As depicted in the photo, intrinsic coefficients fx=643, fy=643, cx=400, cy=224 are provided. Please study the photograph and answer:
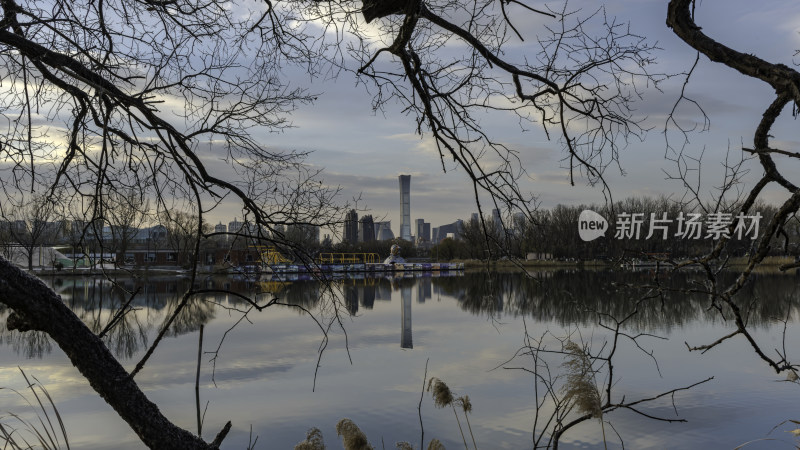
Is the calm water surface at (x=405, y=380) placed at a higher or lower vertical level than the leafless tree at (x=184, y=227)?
lower

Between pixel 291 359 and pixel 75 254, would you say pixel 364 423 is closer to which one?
pixel 291 359

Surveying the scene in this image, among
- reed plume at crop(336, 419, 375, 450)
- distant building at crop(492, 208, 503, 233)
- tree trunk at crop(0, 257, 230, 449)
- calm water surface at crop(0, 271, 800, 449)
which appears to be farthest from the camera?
calm water surface at crop(0, 271, 800, 449)

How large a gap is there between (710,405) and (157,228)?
28.7ft

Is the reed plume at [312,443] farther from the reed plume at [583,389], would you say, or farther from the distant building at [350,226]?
the reed plume at [583,389]

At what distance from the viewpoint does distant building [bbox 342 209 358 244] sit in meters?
3.02

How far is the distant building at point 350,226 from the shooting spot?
3.02 metres

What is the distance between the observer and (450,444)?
789 cm

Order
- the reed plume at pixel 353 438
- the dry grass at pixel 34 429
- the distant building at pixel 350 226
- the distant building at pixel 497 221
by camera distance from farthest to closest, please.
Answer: the reed plume at pixel 353 438 < the distant building at pixel 350 226 < the distant building at pixel 497 221 < the dry grass at pixel 34 429

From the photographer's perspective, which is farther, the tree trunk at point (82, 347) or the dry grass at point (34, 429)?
the dry grass at point (34, 429)

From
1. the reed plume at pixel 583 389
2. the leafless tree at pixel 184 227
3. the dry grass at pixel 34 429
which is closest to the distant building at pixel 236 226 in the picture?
the leafless tree at pixel 184 227

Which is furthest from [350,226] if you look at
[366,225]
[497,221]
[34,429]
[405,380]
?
[405,380]

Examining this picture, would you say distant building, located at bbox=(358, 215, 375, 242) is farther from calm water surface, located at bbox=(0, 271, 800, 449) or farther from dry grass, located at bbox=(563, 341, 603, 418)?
dry grass, located at bbox=(563, 341, 603, 418)

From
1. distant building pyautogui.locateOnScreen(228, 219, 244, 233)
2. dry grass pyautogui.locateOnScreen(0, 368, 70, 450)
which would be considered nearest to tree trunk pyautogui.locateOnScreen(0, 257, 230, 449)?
dry grass pyautogui.locateOnScreen(0, 368, 70, 450)

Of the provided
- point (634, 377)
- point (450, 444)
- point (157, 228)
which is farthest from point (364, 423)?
point (157, 228)
